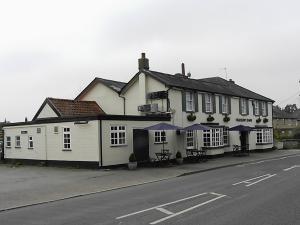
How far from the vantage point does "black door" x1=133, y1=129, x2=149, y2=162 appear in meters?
25.7

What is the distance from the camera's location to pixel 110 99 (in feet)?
115

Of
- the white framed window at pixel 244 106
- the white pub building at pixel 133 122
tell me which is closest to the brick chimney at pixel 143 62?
the white pub building at pixel 133 122

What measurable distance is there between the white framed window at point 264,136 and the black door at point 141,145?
18677 mm

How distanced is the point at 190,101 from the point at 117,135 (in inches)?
359

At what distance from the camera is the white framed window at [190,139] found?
30.9m

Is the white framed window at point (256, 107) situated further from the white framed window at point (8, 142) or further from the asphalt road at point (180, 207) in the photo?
the asphalt road at point (180, 207)

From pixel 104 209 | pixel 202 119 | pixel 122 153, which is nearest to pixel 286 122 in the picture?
pixel 202 119

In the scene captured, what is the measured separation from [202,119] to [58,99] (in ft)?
37.0

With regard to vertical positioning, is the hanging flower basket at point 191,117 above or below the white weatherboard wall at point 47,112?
below

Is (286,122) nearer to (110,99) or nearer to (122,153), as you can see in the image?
(110,99)

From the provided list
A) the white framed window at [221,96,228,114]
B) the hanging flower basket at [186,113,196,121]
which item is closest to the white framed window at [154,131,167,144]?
the hanging flower basket at [186,113,196,121]

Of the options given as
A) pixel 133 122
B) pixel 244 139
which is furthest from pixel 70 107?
pixel 244 139

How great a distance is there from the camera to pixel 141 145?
26.2m

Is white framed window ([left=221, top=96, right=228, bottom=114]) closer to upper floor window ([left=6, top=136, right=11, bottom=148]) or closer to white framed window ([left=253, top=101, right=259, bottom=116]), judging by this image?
white framed window ([left=253, top=101, right=259, bottom=116])
